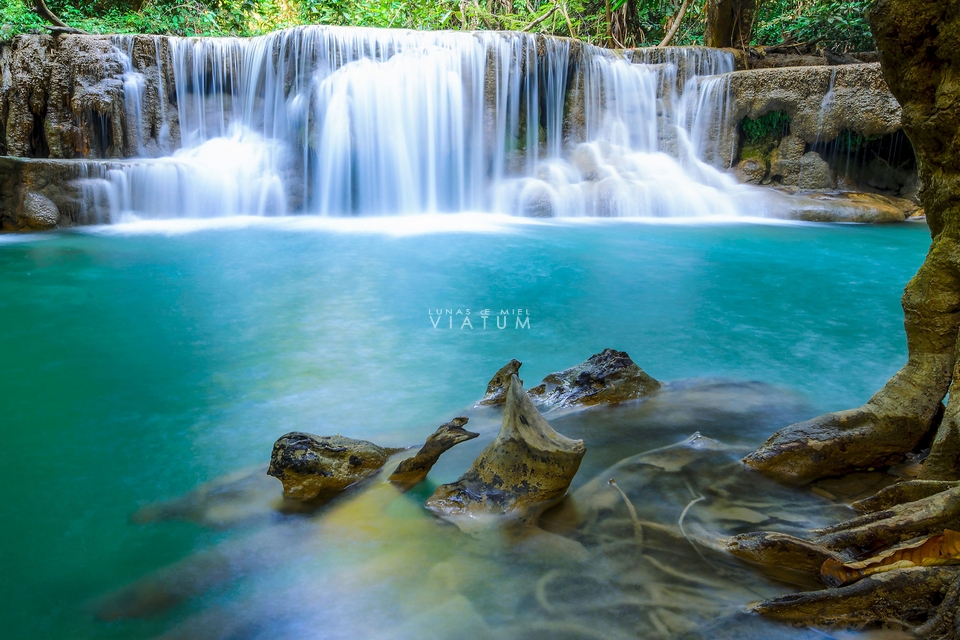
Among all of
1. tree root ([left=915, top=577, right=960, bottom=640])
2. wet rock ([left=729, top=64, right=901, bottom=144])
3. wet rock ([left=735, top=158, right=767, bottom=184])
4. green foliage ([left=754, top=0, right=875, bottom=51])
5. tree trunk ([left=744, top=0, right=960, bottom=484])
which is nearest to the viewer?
tree root ([left=915, top=577, right=960, bottom=640])

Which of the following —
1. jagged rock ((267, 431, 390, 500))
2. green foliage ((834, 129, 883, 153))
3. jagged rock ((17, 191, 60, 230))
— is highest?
green foliage ((834, 129, 883, 153))

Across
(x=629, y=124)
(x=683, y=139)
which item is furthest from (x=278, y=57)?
(x=683, y=139)

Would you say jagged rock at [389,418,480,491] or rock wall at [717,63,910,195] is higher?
rock wall at [717,63,910,195]

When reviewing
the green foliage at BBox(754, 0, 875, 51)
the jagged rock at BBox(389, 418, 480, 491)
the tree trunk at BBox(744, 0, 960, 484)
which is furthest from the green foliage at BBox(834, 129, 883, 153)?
the jagged rock at BBox(389, 418, 480, 491)

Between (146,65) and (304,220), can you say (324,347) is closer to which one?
(304,220)

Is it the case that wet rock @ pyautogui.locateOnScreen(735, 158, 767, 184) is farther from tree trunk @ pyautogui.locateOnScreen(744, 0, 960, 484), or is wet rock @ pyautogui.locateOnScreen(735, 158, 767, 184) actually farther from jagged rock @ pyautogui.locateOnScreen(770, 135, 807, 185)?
tree trunk @ pyautogui.locateOnScreen(744, 0, 960, 484)

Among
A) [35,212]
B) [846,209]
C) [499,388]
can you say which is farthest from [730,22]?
[499,388]

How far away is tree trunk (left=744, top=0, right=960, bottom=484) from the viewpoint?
2223 millimetres

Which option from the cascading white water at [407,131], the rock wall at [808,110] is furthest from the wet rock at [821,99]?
the cascading white water at [407,131]

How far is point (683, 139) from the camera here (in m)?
14.0

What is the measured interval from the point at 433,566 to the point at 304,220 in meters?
9.95

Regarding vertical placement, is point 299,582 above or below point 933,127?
below

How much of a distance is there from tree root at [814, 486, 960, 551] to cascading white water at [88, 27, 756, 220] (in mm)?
10216

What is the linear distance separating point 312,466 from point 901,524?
1898 mm
